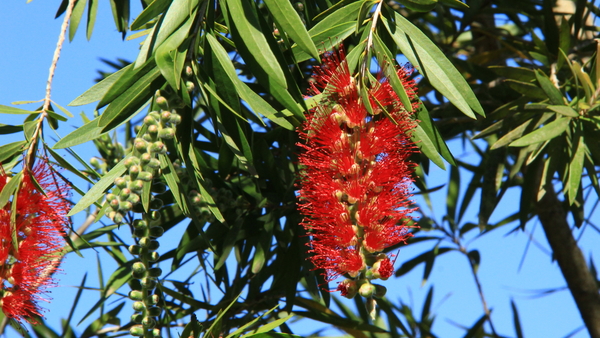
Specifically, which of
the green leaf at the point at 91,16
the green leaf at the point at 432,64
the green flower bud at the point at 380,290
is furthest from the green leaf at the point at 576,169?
the green leaf at the point at 91,16

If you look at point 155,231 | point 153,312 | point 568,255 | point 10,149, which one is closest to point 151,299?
point 153,312

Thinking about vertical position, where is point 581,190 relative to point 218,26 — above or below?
below

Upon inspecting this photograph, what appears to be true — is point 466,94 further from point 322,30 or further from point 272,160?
point 272,160

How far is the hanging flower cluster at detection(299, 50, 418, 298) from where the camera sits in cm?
110

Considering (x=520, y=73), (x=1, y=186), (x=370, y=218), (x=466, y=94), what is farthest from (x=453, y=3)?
(x=1, y=186)

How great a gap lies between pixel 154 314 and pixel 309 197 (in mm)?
433

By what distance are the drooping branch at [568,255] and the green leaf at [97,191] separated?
1561mm

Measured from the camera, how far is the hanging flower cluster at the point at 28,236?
50.8 inches

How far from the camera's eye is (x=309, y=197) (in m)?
1.21

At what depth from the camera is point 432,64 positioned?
116 centimetres

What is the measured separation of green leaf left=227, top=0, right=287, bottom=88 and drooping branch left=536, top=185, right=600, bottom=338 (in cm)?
151

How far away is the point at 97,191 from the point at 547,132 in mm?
1052

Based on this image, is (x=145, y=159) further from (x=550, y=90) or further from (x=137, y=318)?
(x=550, y=90)

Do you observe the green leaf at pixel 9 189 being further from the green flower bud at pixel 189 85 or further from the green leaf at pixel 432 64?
the green leaf at pixel 432 64
